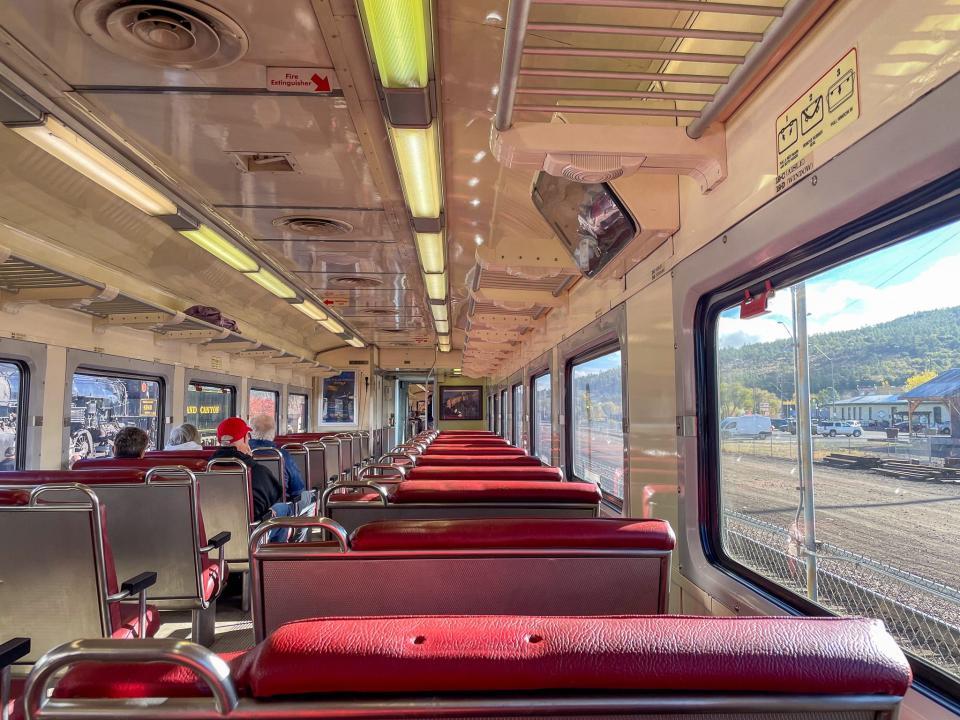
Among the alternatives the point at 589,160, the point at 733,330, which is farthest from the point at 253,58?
the point at 733,330

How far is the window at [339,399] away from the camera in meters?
15.3

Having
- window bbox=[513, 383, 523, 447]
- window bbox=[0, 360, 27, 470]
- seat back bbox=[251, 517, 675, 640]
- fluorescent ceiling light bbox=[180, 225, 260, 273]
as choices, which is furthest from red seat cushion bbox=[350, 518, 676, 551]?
window bbox=[513, 383, 523, 447]

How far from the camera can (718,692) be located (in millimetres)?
810

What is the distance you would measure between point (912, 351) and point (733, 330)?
952 millimetres

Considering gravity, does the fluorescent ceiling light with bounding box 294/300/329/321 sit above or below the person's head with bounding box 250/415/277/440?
above

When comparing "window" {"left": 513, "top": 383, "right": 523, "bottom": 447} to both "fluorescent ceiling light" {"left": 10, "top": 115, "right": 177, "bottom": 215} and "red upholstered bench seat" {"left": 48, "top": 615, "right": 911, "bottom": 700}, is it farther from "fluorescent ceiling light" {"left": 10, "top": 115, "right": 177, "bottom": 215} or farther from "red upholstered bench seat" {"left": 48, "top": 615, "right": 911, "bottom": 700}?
"red upholstered bench seat" {"left": 48, "top": 615, "right": 911, "bottom": 700}

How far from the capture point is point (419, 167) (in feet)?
10.9

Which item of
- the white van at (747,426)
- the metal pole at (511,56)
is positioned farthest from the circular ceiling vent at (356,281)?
the metal pole at (511,56)

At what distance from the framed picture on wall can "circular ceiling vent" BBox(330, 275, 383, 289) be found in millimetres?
11371

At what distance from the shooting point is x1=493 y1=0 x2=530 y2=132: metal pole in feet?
4.20

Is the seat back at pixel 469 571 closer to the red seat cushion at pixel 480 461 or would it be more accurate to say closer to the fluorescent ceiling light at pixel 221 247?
the red seat cushion at pixel 480 461

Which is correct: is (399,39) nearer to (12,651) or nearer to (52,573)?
(12,651)

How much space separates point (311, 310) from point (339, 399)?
6.60 m

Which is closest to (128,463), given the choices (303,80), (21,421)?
(21,421)
